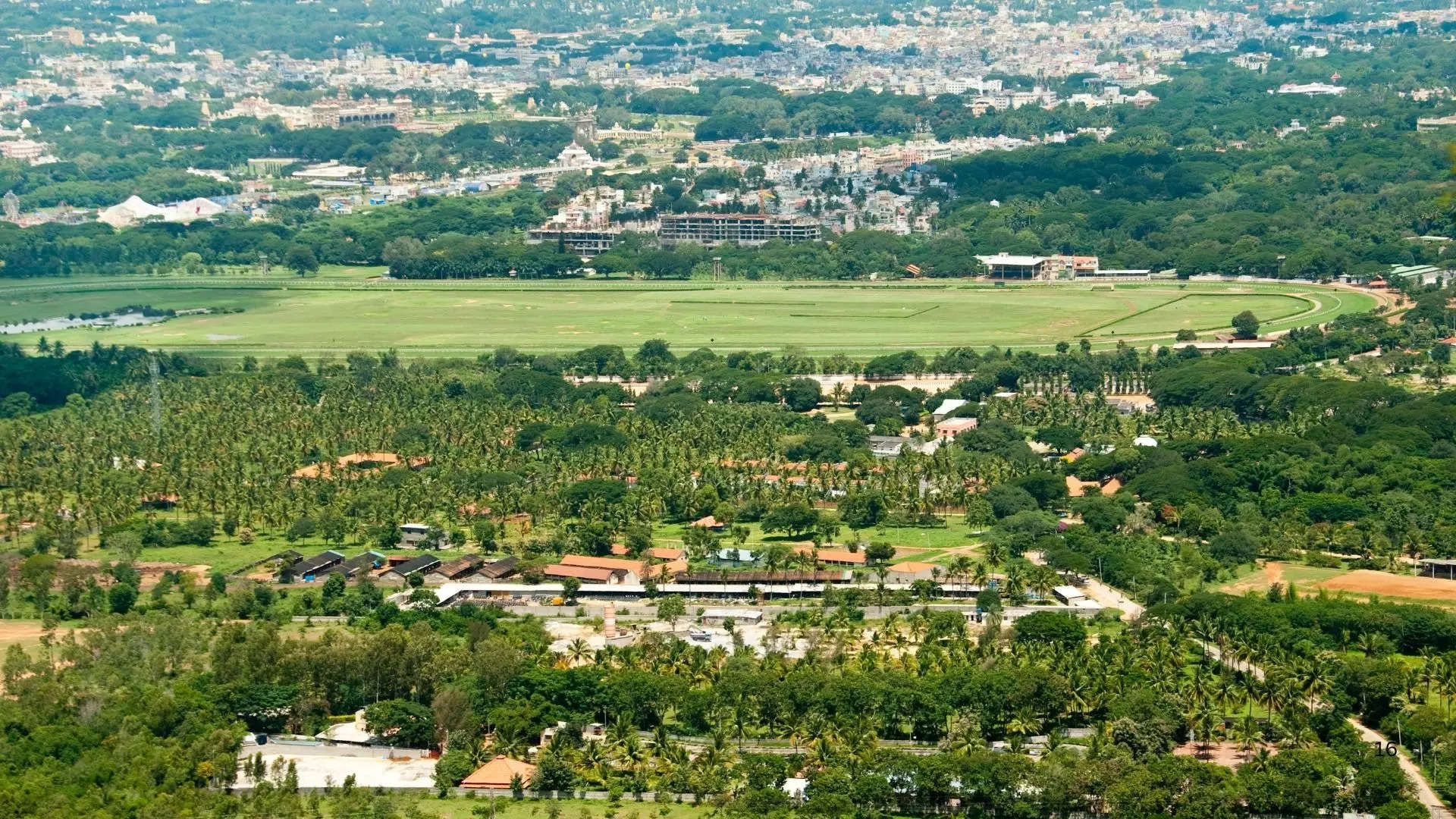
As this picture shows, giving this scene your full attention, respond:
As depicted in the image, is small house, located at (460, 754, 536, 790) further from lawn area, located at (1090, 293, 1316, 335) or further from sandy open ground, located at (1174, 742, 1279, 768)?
lawn area, located at (1090, 293, 1316, 335)

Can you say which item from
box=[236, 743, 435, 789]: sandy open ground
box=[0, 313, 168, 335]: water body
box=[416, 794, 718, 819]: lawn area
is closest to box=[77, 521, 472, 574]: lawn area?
box=[236, 743, 435, 789]: sandy open ground

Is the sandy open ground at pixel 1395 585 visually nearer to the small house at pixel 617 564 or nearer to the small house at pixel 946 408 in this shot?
the small house at pixel 617 564

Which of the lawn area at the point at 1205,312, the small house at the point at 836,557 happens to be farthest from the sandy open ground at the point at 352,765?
the lawn area at the point at 1205,312

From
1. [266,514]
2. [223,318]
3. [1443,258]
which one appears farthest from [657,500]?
[1443,258]

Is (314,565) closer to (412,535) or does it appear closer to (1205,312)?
(412,535)

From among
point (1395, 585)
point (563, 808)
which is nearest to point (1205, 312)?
point (1395, 585)

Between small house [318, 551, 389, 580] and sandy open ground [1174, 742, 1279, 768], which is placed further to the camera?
small house [318, 551, 389, 580]
